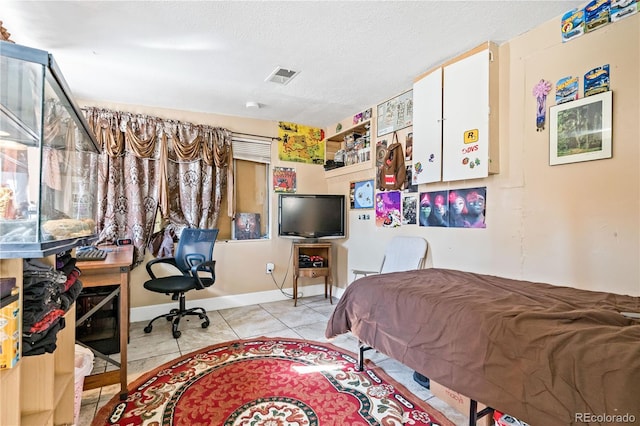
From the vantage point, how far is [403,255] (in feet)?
10.1

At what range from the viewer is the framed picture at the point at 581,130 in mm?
1752

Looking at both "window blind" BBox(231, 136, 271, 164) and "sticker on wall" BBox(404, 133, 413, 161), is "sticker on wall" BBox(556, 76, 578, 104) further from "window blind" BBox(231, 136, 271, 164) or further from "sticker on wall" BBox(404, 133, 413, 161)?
"window blind" BBox(231, 136, 271, 164)

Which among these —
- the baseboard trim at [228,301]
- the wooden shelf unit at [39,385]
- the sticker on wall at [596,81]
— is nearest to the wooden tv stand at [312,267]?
the baseboard trim at [228,301]

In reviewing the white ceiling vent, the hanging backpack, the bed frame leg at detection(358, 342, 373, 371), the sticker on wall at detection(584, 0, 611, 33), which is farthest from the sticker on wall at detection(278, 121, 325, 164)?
the sticker on wall at detection(584, 0, 611, 33)

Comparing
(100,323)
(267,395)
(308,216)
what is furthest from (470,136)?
(100,323)

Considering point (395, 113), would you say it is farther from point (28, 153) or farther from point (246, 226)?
point (28, 153)

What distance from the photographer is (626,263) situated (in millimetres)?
1687

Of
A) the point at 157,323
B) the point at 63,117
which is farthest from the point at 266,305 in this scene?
the point at 63,117

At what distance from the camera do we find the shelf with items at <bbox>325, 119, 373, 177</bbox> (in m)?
3.70

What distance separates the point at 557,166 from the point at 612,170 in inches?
11.3

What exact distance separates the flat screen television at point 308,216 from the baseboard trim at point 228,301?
86cm

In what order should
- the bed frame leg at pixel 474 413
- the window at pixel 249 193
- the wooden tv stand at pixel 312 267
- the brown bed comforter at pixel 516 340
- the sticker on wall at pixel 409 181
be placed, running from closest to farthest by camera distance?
the brown bed comforter at pixel 516 340 → the bed frame leg at pixel 474 413 → the sticker on wall at pixel 409 181 → the wooden tv stand at pixel 312 267 → the window at pixel 249 193

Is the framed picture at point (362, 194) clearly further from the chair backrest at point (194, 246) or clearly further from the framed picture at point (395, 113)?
the chair backrest at point (194, 246)

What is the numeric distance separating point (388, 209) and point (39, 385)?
301cm
